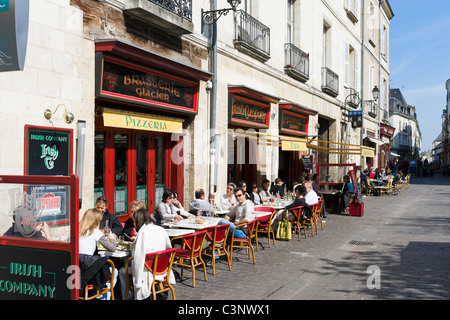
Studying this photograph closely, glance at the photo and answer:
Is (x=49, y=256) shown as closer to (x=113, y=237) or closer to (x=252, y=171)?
(x=113, y=237)

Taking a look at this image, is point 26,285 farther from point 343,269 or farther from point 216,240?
point 343,269

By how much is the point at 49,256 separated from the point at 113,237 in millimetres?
1848

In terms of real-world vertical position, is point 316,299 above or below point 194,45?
below

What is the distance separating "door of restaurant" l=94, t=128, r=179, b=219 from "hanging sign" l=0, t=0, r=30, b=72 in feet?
12.9

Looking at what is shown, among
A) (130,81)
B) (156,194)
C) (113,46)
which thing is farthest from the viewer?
(156,194)

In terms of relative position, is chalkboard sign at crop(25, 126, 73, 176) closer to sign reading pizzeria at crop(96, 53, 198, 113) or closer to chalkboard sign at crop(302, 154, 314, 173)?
sign reading pizzeria at crop(96, 53, 198, 113)

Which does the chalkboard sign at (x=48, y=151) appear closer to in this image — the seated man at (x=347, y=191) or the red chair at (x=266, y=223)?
the red chair at (x=266, y=223)

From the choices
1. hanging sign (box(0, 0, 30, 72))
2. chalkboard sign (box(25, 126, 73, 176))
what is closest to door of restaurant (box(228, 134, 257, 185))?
chalkboard sign (box(25, 126, 73, 176))

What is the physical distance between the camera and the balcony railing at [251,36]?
12.5 meters

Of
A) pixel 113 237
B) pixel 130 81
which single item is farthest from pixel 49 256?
pixel 130 81

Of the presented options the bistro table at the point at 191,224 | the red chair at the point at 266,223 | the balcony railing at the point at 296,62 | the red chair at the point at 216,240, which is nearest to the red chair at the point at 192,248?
the red chair at the point at 216,240

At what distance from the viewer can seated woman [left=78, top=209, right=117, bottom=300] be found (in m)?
4.76

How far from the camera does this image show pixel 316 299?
552cm

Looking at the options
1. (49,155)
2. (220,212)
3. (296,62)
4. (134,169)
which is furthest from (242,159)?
(49,155)
